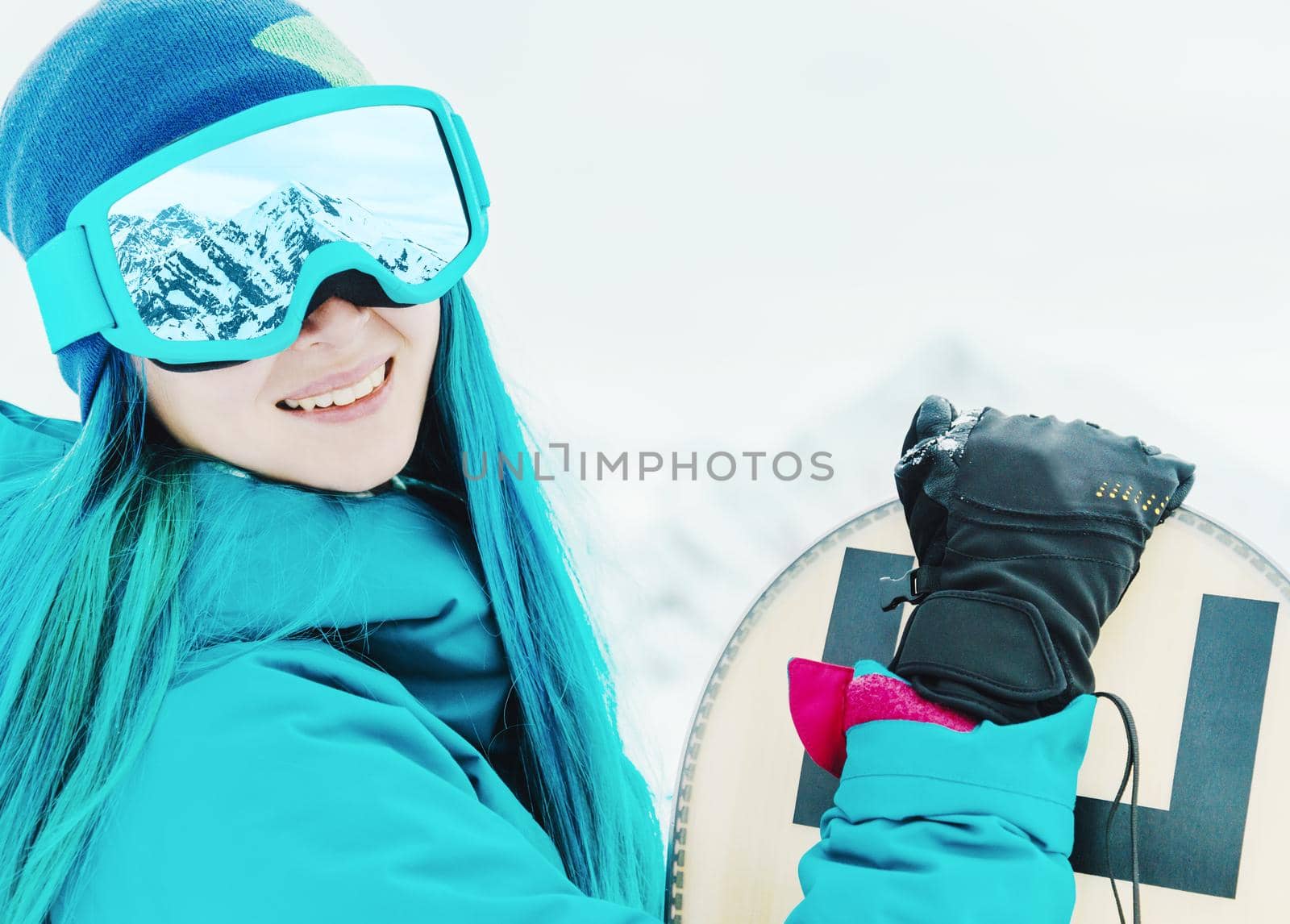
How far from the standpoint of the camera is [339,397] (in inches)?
37.1

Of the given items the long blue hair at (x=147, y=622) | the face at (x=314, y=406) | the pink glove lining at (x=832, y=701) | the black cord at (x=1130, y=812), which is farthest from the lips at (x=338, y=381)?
the black cord at (x=1130, y=812)

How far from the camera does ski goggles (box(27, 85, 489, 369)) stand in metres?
0.84

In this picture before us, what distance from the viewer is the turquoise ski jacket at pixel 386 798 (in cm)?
68

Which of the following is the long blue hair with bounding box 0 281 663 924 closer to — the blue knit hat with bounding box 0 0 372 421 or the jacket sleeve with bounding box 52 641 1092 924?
the jacket sleeve with bounding box 52 641 1092 924

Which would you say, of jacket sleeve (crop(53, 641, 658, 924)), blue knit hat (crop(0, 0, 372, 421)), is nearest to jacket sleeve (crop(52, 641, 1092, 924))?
jacket sleeve (crop(53, 641, 658, 924))

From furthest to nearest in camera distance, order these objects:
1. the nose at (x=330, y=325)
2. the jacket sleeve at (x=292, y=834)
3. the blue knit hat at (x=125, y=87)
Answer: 1. the nose at (x=330, y=325)
2. the blue knit hat at (x=125, y=87)
3. the jacket sleeve at (x=292, y=834)

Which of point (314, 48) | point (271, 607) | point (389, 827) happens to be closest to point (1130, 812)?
point (389, 827)

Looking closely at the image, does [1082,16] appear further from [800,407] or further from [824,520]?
[824,520]

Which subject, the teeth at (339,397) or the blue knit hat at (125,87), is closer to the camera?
the blue knit hat at (125,87)

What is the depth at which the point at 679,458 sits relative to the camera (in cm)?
274

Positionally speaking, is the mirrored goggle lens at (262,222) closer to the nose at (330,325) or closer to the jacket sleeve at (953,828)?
the nose at (330,325)

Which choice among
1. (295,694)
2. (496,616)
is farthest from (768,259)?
(295,694)

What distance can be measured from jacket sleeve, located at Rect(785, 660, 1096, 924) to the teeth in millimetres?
569

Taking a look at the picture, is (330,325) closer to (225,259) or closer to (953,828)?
(225,259)
